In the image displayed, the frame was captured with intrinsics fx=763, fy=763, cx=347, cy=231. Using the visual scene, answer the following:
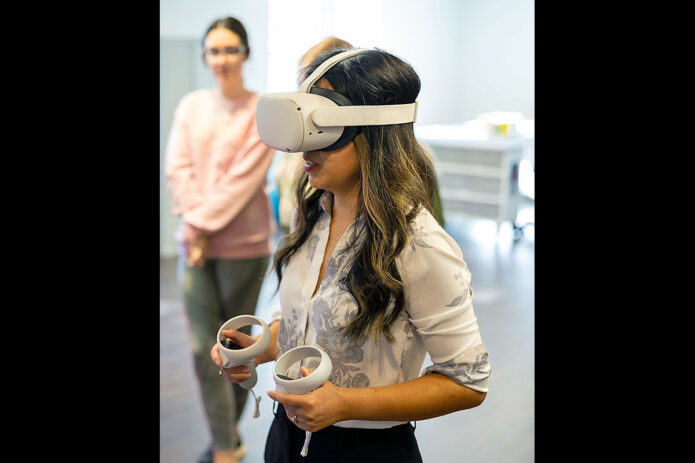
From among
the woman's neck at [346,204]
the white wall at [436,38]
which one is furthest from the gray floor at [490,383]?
the woman's neck at [346,204]

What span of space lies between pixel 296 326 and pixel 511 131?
191cm

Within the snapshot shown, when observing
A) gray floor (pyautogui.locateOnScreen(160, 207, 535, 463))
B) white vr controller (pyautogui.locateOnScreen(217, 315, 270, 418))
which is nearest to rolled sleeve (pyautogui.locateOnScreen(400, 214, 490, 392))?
white vr controller (pyautogui.locateOnScreen(217, 315, 270, 418))

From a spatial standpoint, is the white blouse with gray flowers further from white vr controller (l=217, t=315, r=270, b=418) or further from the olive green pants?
the olive green pants

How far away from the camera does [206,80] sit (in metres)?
2.80

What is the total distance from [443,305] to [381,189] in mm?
223

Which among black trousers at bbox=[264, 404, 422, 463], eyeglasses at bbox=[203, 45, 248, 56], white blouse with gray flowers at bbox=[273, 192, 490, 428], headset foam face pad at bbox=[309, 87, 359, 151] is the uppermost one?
eyeglasses at bbox=[203, 45, 248, 56]

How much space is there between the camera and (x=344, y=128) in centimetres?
132

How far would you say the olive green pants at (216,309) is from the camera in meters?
2.64

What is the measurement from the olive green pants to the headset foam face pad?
135 cm

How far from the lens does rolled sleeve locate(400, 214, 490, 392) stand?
1.26m

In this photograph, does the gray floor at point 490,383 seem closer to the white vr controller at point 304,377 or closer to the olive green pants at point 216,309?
the olive green pants at point 216,309

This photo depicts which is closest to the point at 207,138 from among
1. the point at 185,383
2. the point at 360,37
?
the point at 360,37

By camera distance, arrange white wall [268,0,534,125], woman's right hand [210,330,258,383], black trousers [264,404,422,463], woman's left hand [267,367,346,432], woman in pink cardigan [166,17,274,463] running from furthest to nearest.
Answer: white wall [268,0,534,125], woman in pink cardigan [166,17,274,463], woman's right hand [210,330,258,383], black trousers [264,404,422,463], woman's left hand [267,367,346,432]

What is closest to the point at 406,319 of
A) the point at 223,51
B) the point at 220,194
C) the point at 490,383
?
the point at 220,194
